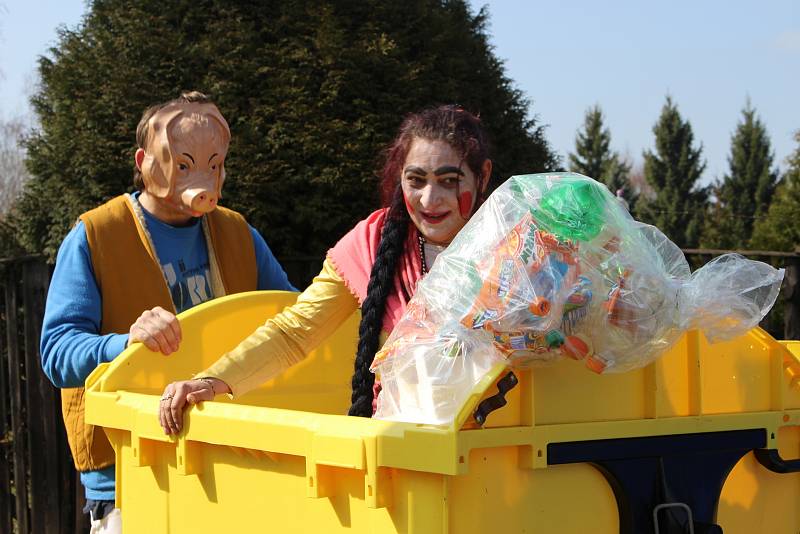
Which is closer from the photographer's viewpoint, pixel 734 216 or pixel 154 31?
pixel 154 31

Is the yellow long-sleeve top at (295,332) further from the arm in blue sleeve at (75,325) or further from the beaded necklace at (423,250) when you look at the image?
the arm in blue sleeve at (75,325)

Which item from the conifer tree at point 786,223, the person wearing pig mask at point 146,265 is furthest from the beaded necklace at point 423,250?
the conifer tree at point 786,223

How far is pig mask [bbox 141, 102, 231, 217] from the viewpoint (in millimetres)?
3137

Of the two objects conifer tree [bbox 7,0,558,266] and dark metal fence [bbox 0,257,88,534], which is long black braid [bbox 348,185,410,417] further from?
conifer tree [bbox 7,0,558,266]

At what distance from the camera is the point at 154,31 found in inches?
222

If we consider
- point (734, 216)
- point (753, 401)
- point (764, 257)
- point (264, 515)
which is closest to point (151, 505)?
point (264, 515)

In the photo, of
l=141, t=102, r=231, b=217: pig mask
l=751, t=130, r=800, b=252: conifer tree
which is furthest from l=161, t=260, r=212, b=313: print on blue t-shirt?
l=751, t=130, r=800, b=252: conifer tree

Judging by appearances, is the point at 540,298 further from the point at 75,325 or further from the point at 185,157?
the point at 185,157

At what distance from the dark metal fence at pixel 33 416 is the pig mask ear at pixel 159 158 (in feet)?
5.75

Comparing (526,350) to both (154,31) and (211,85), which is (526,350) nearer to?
(211,85)

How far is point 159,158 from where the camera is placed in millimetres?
3152

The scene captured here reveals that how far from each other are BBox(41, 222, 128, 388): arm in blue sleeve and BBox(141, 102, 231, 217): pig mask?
0.98 ft

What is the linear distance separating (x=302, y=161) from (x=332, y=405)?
246 cm

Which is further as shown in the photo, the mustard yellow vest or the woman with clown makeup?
the mustard yellow vest
